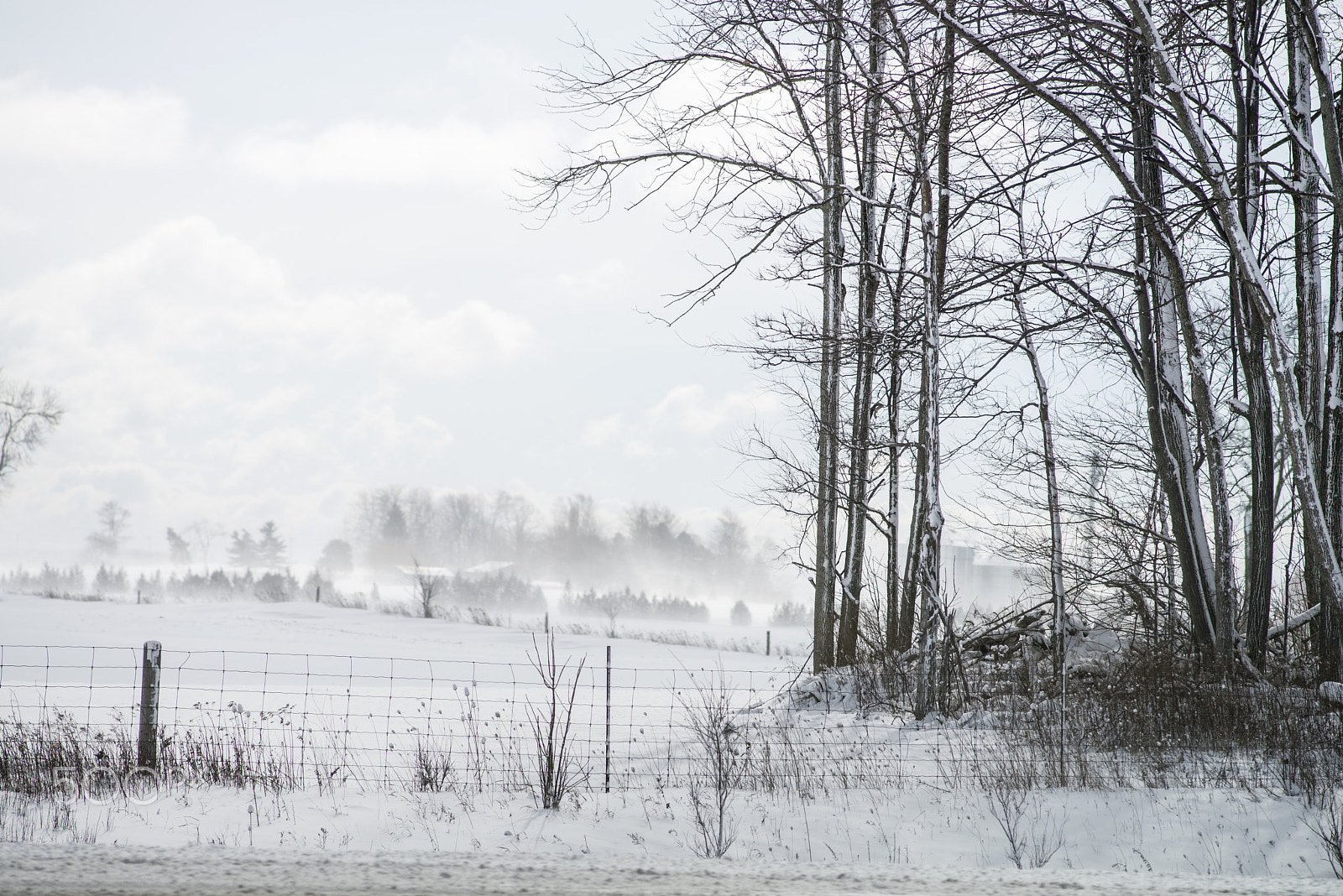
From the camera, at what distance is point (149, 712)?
6.77 meters

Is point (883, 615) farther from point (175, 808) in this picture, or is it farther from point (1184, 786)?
point (175, 808)

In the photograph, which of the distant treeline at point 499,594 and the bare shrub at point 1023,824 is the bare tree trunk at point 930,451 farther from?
the distant treeline at point 499,594

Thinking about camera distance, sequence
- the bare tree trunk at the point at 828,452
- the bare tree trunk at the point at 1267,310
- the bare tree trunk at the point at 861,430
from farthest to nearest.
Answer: the bare tree trunk at the point at 828,452, the bare tree trunk at the point at 861,430, the bare tree trunk at the point at 1267,310

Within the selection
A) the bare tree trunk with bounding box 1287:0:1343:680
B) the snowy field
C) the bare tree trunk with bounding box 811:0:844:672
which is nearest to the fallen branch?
the bare tree trunk with bounding box 1287:0:1343:680

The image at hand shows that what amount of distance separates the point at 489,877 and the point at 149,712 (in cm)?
427

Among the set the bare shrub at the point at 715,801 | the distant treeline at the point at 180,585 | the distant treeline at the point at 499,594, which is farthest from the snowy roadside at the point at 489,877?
the distant treeline at the point at 499,594

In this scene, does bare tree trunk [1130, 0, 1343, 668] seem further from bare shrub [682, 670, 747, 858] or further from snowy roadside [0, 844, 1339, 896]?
bare shrub [682, 670, 747, 858]

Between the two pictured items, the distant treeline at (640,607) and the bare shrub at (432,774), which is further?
the distant treeline at (640,607)

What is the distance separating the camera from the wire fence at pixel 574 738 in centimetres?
667

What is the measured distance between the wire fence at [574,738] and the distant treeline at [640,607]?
145 ft

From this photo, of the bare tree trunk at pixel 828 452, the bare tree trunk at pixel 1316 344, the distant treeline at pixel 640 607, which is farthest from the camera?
the distant treeline at pixel 640 607

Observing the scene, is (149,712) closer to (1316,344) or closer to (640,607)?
(1316,344)

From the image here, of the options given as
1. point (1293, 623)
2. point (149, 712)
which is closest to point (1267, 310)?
point (1293, 623)

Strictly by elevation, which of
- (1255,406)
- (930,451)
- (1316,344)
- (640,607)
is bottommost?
(640,607)
